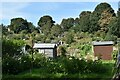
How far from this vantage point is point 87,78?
10.9ft

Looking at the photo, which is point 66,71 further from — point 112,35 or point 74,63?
point 112,35

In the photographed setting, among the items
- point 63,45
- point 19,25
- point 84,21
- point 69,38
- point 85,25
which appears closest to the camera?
point 63,45

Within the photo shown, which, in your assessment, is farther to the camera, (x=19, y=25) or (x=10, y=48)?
(x=19, y=25)

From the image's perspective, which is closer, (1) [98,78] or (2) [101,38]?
(1) [98,78]

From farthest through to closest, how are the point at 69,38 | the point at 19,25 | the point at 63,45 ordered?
the point at 69,38
the point at 19,25
the point at 63,45

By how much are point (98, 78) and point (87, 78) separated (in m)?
0.13

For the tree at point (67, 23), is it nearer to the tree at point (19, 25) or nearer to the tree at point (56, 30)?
the tree at point (56, 30)

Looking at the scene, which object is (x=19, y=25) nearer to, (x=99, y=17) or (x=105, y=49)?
(x=105, y=49)

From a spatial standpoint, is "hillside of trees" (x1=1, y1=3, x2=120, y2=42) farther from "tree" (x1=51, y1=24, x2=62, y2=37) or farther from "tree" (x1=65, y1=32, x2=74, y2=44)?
"tree" (x1=65, y1=32, x2=74, y2=44)

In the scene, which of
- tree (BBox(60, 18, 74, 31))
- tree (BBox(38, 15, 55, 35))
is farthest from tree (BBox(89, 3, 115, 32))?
tree (BBox(38, 15, 55, 35))

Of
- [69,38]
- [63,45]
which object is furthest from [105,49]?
[69,38]

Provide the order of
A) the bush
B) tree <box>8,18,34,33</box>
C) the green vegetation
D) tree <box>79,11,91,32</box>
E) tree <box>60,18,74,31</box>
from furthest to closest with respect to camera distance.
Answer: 1. tree <box>60,18,74,31</box>
2. tree <box>79,11,91,32</box>
3. tree <box>8,18,34,33</box>
4. the bush
5. the green vegetation

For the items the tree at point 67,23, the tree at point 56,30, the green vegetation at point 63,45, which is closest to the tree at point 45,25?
the green vegetation at point 63,45

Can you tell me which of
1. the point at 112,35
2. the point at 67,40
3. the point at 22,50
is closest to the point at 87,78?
the point at 22,50
